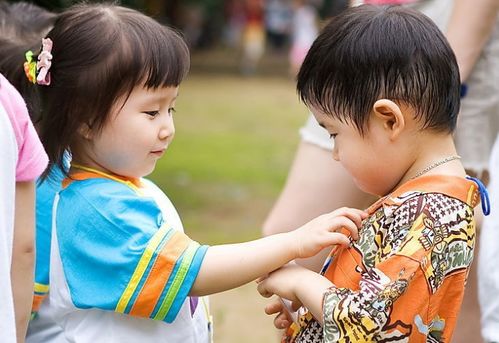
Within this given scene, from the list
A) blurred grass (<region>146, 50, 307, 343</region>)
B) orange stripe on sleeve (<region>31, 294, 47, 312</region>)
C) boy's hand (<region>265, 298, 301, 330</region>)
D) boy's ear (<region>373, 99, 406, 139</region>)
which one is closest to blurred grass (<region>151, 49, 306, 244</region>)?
blurred grass (<region>146, 50, 307, 343</region>)

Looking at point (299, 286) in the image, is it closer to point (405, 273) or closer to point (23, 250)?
point (405, 273)

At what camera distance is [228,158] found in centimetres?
1048

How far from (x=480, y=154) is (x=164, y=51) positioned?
53.1 inches

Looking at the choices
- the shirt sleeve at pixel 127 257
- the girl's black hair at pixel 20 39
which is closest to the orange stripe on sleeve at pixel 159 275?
the shirt sleeve at pixel 127 257

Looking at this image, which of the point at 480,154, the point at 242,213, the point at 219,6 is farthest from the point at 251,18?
the point at 480,154

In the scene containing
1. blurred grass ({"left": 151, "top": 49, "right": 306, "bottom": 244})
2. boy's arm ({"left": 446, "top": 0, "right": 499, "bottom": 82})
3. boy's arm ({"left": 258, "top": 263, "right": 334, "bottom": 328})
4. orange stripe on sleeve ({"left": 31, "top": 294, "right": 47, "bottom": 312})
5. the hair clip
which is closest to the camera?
boy's arm ({"left": 258, "top": 263, "right": 334, "bottom": 328})

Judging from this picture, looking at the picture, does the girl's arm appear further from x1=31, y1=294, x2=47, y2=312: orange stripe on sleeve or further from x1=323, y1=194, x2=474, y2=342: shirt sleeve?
x1=31, y1=294, x2=47, y2=312: orange stripe on sleeve

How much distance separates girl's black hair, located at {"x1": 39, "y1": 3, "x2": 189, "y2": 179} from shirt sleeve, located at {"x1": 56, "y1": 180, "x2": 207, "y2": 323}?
209 mm

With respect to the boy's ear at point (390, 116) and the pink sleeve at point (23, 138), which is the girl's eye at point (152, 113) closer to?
the pink sleeve at point (23, 138)

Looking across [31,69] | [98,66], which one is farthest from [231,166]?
[98,66]

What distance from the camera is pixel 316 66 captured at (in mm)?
2367

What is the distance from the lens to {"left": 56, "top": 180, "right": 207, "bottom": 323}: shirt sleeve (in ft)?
7.74

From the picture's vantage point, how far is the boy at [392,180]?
7.16 feet

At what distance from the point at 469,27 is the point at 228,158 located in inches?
288
